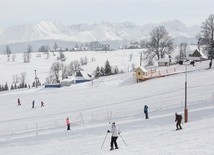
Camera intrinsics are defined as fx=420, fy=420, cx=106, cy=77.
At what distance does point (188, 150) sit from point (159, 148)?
6.68ft

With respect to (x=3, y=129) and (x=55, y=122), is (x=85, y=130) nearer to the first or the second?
(x=55, y=122)

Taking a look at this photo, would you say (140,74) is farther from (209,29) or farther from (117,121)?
(117,121)

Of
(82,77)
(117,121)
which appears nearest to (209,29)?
(82,77)

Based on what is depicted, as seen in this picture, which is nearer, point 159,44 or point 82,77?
point 159,44

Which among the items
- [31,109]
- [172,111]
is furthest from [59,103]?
[172,111]

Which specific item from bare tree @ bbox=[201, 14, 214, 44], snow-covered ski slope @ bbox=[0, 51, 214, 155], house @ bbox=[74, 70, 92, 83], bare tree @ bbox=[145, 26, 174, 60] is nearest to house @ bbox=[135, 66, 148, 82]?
snow-covered ski slope @ bbox=[0, 51, 214, 155]

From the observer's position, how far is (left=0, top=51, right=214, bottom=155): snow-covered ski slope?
21.6 metres

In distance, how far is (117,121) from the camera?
36.0 m

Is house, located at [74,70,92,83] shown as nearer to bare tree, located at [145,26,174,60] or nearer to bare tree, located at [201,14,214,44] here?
bare tree, located at [145,26,174,60]

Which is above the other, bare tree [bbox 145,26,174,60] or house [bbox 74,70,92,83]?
bare tree [bbox 145,26,174,60]

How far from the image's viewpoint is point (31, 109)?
55.4 metres

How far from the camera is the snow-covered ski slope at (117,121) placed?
2158cm

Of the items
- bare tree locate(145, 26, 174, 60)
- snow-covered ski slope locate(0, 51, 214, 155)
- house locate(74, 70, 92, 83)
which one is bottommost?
house locate(74, 70, 92, 83)

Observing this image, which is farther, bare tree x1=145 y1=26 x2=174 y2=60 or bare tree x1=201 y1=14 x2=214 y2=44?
bare tree x1=145 y1=26 x2=174 y2=60
